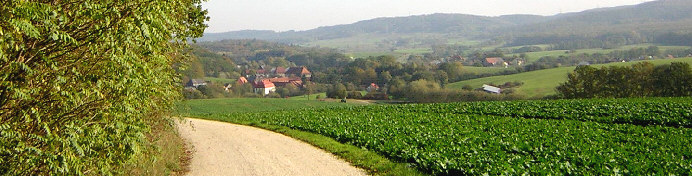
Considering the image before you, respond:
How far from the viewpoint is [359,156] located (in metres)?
15.8

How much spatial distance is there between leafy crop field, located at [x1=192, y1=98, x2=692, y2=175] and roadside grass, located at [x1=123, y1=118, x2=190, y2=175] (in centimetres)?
684

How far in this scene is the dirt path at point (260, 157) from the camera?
46.5 ft

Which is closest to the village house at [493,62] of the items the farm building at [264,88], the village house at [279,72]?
the village house at [279,72]

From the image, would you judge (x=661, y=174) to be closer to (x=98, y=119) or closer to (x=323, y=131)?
(x=98, y=119)

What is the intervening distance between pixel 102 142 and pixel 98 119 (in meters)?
0.42

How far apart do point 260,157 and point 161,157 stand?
3986 mm

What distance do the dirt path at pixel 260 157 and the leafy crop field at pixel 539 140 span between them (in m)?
2.07

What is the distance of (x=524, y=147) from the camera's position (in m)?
15.6

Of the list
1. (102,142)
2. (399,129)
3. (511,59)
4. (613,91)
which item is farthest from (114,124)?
(511,59)

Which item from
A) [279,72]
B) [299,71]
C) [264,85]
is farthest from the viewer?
[279,72]

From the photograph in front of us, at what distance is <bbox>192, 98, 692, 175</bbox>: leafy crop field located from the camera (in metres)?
12.4

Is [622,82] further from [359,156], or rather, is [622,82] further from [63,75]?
[63,75]

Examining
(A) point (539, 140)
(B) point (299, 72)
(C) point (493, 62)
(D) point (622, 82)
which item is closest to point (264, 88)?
(B) point (299, 72)

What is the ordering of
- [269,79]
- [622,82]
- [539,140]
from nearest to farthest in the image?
[539,140] < [622,82] < [269,79]
